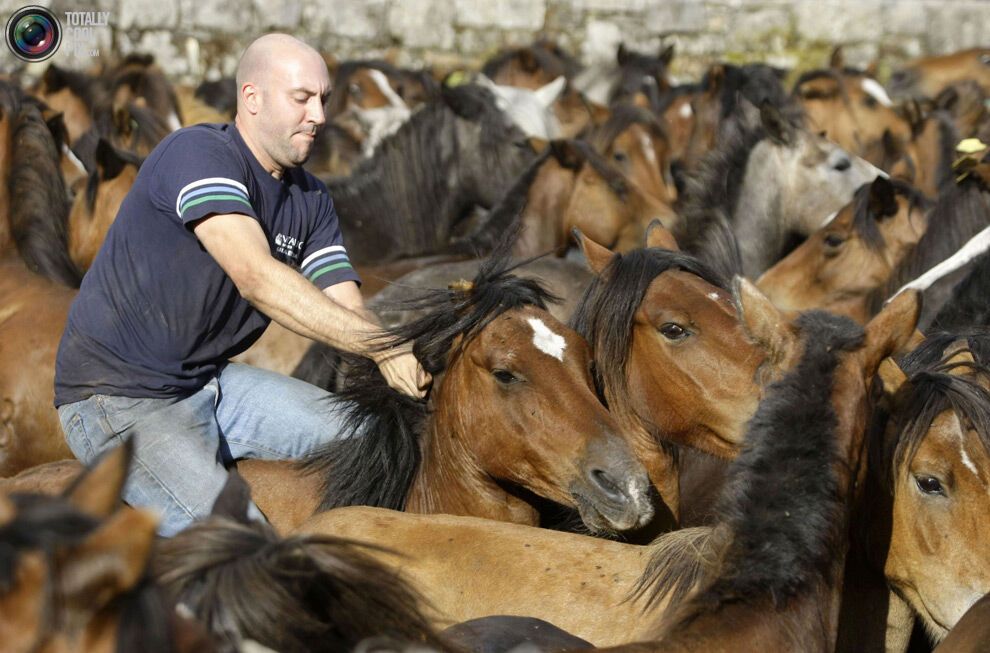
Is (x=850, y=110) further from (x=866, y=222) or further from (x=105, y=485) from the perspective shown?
(x=105, y=485)

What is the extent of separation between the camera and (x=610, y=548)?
299 centimetres

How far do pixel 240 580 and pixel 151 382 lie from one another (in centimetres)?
155

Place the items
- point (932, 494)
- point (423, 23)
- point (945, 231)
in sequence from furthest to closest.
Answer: point (423, 23) → point (945, 231) → point (932, 494)

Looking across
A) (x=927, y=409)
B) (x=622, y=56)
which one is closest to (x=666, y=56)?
(x=622, y=56)

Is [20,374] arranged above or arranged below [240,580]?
below

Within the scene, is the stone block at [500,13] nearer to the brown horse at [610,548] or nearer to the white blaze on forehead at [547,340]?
the white blaze on forehead at [547,340]

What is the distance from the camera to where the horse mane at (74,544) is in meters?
1.42

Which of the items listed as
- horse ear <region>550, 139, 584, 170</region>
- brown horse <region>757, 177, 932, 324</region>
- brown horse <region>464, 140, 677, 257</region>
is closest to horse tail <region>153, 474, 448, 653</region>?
brown horse <region>757, 177, 932, 324</region>

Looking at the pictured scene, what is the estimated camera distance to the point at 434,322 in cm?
345

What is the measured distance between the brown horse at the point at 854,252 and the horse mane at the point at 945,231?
0.17m

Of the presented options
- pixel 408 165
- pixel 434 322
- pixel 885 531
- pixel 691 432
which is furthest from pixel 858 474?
pixel 408 165

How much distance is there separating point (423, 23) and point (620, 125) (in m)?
5.18

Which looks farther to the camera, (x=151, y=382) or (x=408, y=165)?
(x=408, y=165)

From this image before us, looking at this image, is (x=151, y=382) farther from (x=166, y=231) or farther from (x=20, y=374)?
(x=20, y=374)
